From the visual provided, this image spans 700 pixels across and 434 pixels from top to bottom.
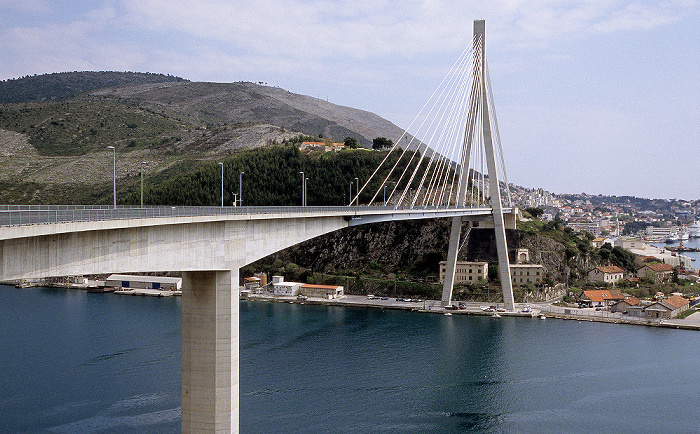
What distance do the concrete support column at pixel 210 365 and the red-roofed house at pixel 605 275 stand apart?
130 ft

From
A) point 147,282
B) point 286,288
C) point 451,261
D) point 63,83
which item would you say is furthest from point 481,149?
point 63,83

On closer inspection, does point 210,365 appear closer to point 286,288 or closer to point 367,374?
point 367,374

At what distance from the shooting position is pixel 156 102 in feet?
429

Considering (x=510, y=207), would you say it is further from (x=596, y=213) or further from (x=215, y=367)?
(x=596, y=213)

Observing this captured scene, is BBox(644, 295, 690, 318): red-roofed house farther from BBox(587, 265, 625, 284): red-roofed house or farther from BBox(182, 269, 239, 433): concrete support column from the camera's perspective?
BBox(182, 269, 239, 433): concrete support column

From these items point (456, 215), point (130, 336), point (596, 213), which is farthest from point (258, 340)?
point (596, 213)

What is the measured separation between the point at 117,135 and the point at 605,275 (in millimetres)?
64955

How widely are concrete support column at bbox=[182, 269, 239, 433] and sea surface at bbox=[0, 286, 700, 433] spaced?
526cm

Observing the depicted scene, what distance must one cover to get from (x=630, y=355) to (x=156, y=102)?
117180 millimetres

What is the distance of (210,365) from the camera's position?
49.2 ft

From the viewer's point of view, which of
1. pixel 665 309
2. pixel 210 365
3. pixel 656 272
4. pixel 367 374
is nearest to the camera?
pixel 210 365

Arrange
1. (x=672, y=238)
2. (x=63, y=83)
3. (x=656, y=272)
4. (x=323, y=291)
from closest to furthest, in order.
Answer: (x=323, y=291) → (x=656, y=272) → (x=672, y=238) → (x=63, y=83)

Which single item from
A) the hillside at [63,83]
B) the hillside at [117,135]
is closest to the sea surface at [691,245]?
the hillside at [117,135]

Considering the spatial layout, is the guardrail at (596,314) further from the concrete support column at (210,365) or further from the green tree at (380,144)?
the green tree at (380,144)
